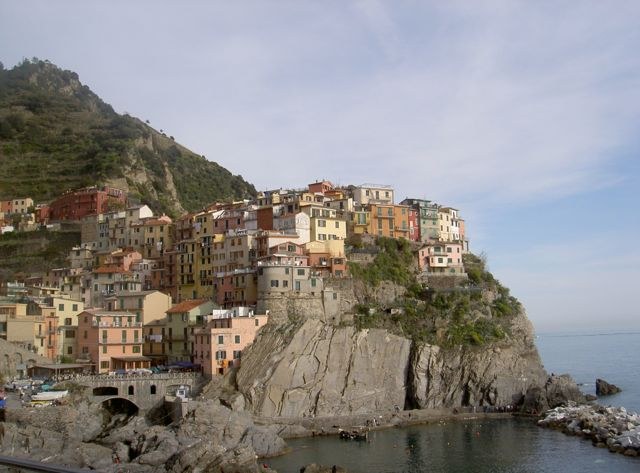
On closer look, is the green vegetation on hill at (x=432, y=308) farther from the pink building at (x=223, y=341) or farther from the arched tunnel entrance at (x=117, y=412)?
the arched tunnel entrance at (x=117, y=412)

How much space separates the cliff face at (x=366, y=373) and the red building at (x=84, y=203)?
34.3 metres

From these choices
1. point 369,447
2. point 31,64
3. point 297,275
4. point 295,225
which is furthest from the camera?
point 31,64

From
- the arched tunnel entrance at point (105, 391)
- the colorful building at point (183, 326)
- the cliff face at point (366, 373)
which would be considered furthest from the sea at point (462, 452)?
the colorful building at point (183, 326)

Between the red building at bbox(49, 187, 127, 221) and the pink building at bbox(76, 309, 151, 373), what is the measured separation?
83.9 feet

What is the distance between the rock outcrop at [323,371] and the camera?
54438mm

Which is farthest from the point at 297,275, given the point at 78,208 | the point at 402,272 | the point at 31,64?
the point at 31,64

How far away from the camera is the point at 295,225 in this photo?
68.8 m

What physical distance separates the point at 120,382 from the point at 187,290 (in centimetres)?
1819

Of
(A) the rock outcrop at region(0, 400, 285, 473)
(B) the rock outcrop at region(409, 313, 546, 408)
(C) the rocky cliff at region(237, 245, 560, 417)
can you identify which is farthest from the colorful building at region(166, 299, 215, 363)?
(B) the rock outcrop at region(409, 313, 546, 408)

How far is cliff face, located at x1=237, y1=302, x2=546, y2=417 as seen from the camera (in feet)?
180

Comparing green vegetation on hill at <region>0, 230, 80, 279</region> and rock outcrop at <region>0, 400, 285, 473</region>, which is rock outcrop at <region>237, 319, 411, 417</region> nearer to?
rock outcrop at <region>0, 400, 285, 473</region>

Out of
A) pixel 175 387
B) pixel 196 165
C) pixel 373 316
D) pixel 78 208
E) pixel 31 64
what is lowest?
pixel 175 387

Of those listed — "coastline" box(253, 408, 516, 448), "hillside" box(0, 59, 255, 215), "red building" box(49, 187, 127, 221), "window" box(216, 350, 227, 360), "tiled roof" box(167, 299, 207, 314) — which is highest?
"hillside" box(0, 59, 255, 215)

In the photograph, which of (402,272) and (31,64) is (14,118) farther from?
(402,272)
